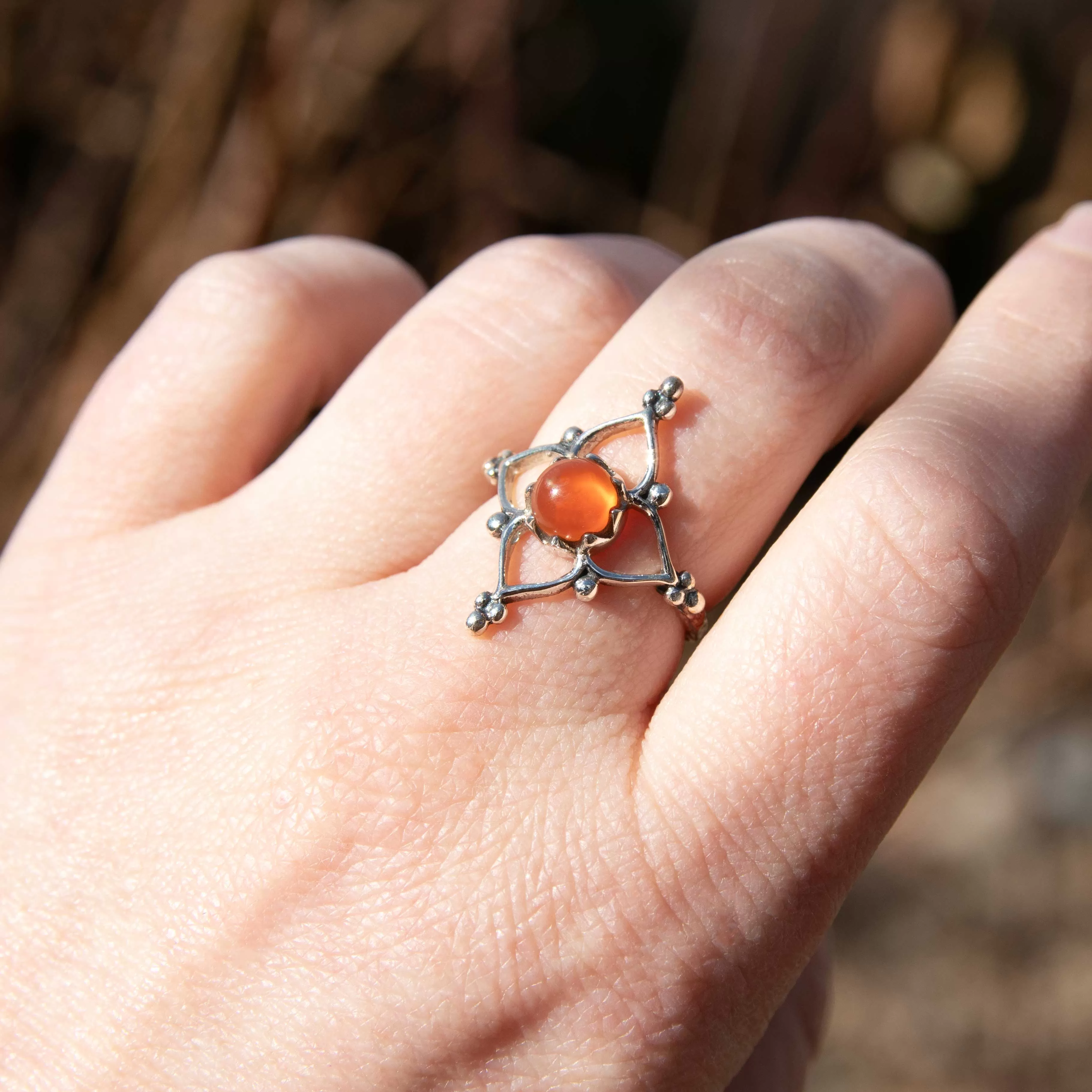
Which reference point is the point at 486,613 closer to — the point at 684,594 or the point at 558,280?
the point at 684,594

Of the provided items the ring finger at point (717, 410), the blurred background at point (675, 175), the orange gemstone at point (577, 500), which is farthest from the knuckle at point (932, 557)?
the blurred background at point (675, 175)

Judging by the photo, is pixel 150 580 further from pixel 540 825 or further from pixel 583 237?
pixel 583 237

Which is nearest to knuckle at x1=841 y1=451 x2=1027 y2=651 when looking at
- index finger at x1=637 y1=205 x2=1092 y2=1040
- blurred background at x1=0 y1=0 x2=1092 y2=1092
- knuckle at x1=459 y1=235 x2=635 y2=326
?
index finger at x1=637 y1=205 x2=1092 y2=1040

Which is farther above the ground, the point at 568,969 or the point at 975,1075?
the point at 568,969

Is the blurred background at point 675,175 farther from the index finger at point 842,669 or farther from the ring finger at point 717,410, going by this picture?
the index finger at point 842,669

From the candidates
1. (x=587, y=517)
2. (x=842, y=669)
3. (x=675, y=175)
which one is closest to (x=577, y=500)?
(x=587, y=517)

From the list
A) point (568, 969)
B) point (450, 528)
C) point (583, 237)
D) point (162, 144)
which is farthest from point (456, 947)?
point (162, 144)
